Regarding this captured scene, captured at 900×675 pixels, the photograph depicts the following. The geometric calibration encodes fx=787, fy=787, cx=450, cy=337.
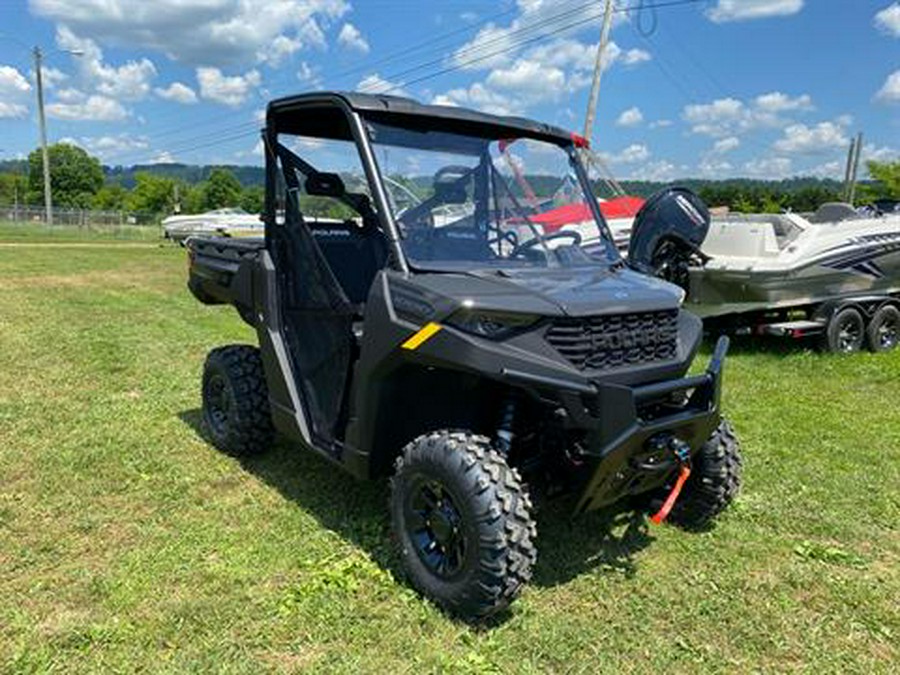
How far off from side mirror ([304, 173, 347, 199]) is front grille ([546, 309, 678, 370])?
5.15ft

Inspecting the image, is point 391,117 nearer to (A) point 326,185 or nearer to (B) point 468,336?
(A) point 326,185

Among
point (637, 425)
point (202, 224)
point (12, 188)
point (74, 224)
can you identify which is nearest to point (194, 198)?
point (12, 188)

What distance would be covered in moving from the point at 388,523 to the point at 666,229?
87.9 inches

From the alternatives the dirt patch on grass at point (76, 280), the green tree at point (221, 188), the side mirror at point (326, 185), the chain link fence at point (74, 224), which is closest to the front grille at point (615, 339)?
the side mirror at point (326, 185)

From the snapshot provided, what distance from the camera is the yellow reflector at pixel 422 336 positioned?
3.14 metres

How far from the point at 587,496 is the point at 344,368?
1.36m

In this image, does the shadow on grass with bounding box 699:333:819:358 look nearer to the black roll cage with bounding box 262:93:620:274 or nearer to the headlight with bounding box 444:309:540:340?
the black roll cage with bounding box 262:93:620:274

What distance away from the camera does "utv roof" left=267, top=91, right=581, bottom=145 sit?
3.62 meters

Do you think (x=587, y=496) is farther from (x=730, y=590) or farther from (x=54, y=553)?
(x=54, y=553)

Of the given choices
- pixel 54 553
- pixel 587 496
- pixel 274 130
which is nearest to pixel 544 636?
pixel 587 496

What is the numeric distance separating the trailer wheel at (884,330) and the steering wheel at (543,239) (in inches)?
261

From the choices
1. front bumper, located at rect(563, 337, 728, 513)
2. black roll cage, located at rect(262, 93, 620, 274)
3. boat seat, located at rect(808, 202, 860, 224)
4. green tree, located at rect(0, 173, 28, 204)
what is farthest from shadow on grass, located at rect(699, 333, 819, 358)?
green tree, located at rect(0, 173, 28, 204)

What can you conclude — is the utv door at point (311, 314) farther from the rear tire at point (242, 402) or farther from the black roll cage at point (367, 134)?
the rear tire at point (242, 402)

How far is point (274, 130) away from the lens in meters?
4.31
